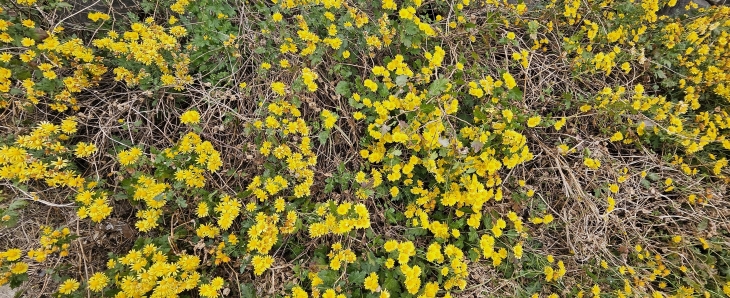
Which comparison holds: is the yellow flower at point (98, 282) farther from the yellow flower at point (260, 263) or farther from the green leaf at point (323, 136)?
the green leaf at point (323, 136)

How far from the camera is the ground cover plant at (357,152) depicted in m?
1.97

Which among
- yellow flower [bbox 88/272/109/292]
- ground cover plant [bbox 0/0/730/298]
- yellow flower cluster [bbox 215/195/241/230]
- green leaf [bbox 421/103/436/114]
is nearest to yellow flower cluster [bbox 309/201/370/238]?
ground cover plant [bbox 0/0/730/298]

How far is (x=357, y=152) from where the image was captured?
8.11 feet

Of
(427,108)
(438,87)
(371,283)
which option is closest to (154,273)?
(371,283)

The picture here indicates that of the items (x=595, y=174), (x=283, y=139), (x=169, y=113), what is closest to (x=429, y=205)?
(x=283, y=139)

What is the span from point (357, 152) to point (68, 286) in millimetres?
1635

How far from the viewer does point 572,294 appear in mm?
2330

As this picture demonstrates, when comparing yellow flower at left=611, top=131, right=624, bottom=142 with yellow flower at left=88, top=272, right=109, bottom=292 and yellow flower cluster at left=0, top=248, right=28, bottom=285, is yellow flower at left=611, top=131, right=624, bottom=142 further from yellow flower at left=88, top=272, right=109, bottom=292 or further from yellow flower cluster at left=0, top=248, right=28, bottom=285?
yellow flower cluster at left=0, top=248, right=28, bottom=285

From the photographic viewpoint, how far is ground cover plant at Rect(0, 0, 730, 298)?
1.97 meters

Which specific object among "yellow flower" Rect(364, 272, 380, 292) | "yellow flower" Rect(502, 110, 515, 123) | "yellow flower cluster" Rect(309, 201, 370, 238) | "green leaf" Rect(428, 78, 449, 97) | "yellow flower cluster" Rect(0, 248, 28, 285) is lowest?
"yellow flower" Rect(364, 272, 380, 292)

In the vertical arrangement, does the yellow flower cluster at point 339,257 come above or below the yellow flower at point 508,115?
below

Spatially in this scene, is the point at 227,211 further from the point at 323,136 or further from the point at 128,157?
the point at 323,136

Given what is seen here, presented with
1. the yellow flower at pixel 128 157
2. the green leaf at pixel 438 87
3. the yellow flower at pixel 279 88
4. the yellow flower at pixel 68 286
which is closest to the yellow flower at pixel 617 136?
the green leaf at pixel 438 87

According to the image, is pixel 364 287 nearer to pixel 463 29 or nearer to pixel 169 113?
pixel 169 113
